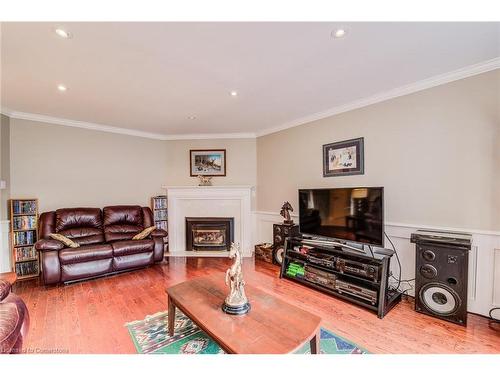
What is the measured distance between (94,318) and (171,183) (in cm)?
302

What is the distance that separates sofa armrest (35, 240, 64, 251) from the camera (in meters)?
2.92

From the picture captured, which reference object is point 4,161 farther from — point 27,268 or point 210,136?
point 210,136

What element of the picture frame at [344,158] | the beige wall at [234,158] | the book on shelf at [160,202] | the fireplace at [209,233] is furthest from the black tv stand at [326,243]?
the book on shelf at [160,202]

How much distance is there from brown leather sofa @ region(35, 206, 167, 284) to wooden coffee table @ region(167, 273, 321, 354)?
1.92 m

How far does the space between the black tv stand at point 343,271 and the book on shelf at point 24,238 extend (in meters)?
3.72

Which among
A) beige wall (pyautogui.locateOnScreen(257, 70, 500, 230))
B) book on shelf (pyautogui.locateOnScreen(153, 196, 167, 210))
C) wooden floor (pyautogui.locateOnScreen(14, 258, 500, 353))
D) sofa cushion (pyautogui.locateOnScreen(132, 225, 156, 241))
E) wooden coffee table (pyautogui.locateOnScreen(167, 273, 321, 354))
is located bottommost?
wooden floor (pyautogui.locateOnScreen(14, 258, 500, 353))

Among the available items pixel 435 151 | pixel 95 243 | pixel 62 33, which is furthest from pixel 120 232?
pixel 435 151

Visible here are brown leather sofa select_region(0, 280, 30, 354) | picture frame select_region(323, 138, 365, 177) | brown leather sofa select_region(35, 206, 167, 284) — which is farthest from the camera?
picture frame select_region(323, 138, 365, 177)

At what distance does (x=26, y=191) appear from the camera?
3.55 meters

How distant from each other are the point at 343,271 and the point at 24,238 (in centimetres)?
443

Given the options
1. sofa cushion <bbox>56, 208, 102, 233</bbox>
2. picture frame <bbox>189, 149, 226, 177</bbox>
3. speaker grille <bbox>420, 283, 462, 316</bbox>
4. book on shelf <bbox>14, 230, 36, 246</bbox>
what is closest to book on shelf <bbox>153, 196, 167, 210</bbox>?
picture frame <bbox>189, 149, 226, 177</bbox>

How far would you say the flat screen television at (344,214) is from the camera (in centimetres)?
251

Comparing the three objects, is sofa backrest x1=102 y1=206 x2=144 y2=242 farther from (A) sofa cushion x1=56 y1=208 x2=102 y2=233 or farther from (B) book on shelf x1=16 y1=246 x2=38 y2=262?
(B) book on shelf x1=16 y1=246 x2=38 y2=262

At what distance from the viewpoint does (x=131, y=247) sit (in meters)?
3.48
